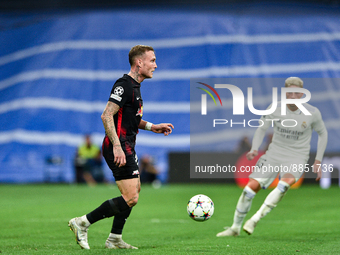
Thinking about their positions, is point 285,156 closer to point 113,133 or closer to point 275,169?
point 275,169

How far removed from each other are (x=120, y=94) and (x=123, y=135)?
0.47 metres

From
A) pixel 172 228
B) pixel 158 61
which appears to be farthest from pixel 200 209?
pixel 158 61

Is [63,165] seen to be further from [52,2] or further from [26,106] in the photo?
[52,2]

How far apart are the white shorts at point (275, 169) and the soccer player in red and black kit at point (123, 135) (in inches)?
89.2

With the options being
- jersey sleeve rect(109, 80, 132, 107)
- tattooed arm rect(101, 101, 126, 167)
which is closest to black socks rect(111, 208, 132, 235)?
tattooed arm rect(101, 101, 126, 167)

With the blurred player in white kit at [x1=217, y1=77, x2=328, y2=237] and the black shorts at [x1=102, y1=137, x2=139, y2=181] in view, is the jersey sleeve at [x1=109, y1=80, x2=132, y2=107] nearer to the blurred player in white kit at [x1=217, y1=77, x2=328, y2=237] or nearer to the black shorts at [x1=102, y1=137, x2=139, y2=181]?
the black shorts at [x1=102, y1=137, x2=139, y2=181]

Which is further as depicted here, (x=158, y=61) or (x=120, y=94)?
(x=158, y=61)

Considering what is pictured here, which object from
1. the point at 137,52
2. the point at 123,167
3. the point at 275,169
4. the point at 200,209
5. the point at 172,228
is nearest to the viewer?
the point at 123,167

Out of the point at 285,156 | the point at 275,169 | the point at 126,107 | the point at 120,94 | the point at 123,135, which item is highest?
the point at 120,94

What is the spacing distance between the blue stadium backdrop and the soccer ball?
16915 mm

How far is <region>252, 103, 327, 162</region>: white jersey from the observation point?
705 cm

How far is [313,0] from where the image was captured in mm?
25609

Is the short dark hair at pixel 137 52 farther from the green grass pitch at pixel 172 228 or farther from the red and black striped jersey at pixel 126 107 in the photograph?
the green grass pitch at pixel 172 228

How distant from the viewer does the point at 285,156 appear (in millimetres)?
7082
